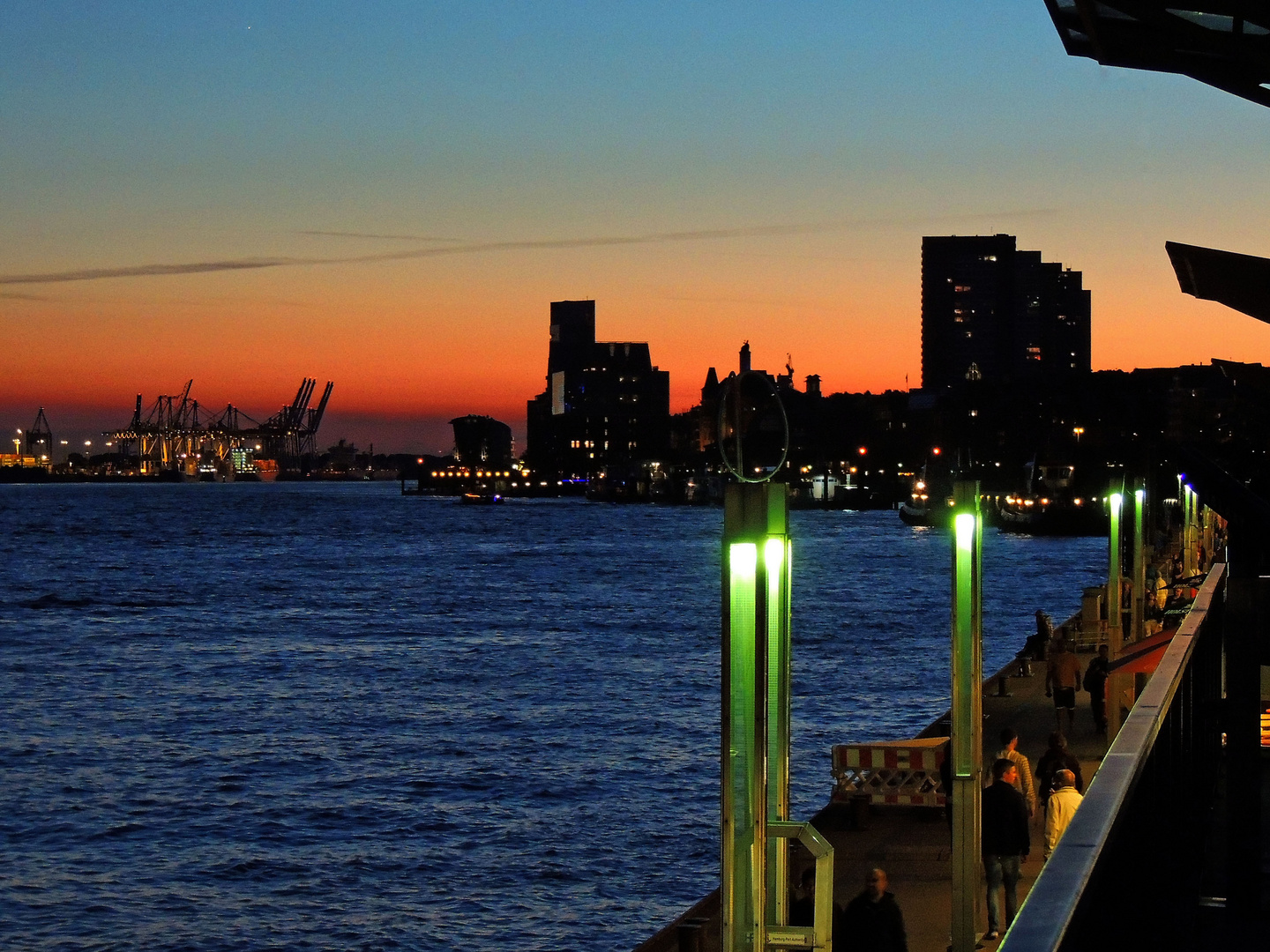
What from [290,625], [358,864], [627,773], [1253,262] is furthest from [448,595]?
[1253,262]

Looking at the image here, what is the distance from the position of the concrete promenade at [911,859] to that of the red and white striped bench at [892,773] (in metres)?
0.16

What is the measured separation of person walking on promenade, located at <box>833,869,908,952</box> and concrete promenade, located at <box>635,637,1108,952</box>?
0.10 m

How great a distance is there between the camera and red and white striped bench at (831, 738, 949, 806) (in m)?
16.9

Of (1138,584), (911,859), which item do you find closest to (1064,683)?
(911,859)

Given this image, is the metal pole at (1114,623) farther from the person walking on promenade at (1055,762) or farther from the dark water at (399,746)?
the dark water at (399,746)

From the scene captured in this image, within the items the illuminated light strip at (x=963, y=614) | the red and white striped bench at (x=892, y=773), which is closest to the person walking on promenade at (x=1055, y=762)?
the red and white striped bench at (x=892, y=773)

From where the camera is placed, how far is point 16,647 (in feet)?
164

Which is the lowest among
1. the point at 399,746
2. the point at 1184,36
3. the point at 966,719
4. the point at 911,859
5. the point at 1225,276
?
the point at 399,746

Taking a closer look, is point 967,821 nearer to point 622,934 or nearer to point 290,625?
point 622,934

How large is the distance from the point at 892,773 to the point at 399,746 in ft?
50.3

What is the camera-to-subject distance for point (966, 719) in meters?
10.8

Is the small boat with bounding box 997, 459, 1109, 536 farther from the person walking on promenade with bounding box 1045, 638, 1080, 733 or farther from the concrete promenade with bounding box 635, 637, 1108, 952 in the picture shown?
the concrete promenade with bounding box 635, 637, 1108, 952

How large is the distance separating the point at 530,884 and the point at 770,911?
13.6 m

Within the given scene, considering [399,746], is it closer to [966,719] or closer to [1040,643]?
[1040,643]
